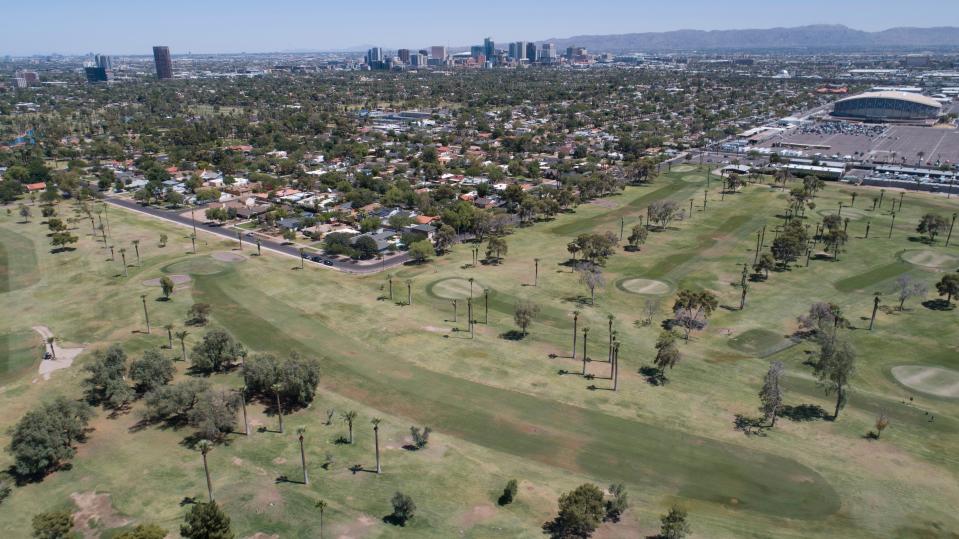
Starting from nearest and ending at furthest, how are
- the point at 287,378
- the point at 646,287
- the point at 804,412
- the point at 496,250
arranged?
the point at 287,378 < the point at 804,412 < the point at 646,287 < the point at 496,250

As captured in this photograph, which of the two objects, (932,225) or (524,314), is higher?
(932,225)

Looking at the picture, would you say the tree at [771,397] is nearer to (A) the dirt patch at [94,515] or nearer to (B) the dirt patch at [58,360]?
(A) the dirt patch at [94,515]

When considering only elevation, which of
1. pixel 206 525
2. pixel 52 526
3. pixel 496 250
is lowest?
pixel 52 526

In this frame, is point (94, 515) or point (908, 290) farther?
point (908, 290)

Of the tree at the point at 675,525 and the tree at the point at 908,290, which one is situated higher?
the tree at the point at 908,290

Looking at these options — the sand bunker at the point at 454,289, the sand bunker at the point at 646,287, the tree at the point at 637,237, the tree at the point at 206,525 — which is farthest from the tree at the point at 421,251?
the tree at the point at 206,525

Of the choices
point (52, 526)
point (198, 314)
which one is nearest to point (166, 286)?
point (198, 314)

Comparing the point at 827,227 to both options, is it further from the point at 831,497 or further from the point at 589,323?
the point at 831,497

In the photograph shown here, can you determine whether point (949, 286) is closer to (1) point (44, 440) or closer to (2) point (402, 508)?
(2) point (402, 508)

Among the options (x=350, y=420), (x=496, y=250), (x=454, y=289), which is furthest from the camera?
(x=496, y=250)
